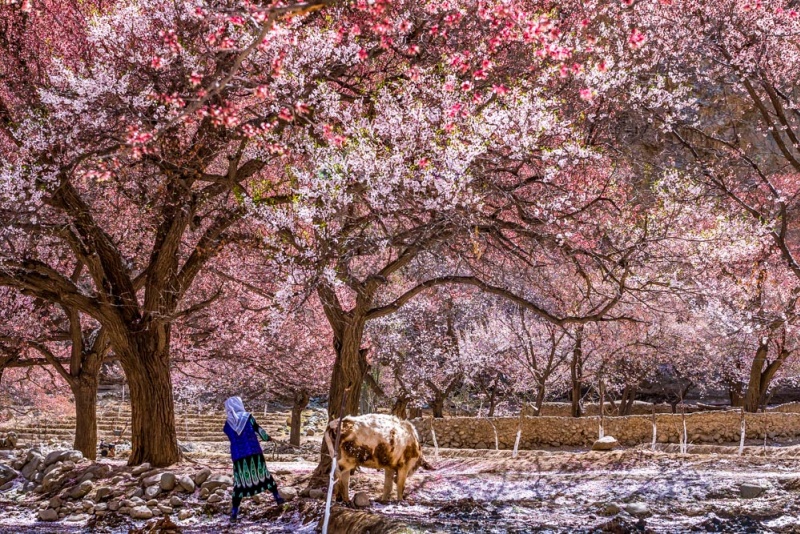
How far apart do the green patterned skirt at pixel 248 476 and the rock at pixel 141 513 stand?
1.29m

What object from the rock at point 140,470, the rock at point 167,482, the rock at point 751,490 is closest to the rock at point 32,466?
the rock at point 140,470

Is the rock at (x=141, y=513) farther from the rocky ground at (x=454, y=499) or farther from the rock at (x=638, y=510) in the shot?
the rock at (x=638, y=510)

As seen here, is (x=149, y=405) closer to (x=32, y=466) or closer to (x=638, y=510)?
(x=32, y=466)

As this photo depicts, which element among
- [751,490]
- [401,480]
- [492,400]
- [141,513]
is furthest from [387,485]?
[492,400]

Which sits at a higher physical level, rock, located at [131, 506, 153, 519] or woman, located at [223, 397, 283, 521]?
woman, located at [223, 397, 283, 521]

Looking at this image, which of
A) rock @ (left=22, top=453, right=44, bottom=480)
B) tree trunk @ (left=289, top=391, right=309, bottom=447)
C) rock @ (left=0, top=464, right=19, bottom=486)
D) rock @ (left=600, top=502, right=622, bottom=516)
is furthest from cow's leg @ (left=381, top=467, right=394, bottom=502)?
tree trunk @ (left=289, top=391, right=309, bottom=447)

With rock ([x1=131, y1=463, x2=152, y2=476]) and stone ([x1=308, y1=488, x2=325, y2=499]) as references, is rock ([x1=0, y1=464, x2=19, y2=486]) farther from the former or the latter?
stone ([x1=308, y1=488, x2=325, y2=499])

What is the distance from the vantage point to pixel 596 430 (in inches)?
941

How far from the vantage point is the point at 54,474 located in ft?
38.9

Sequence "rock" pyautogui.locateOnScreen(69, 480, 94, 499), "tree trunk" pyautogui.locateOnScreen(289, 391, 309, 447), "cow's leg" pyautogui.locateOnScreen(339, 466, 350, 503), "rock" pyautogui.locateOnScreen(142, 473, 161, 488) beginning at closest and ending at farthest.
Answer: "cow's leg" pyautogui.locateOnScreen(339, 466, 350, 503) → "rock" pyautogui.locateOnScreen(142, 473, 161, 488) → "rock" pyautogui.locateOnScreen(69, 480, 94, 499) → "tree trunk" pyautogui.locateOnScreen(289, 391, 309, 447)

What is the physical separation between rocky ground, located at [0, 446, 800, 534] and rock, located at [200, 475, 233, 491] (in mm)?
15

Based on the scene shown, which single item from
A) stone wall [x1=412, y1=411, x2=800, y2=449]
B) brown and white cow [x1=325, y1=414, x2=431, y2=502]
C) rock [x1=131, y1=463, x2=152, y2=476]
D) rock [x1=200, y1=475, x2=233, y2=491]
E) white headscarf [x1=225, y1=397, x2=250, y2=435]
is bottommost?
stone wall [x1=412, y1=411, x2=800, y2=449]

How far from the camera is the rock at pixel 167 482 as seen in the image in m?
10.5

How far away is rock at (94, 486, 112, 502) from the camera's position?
10555mm
